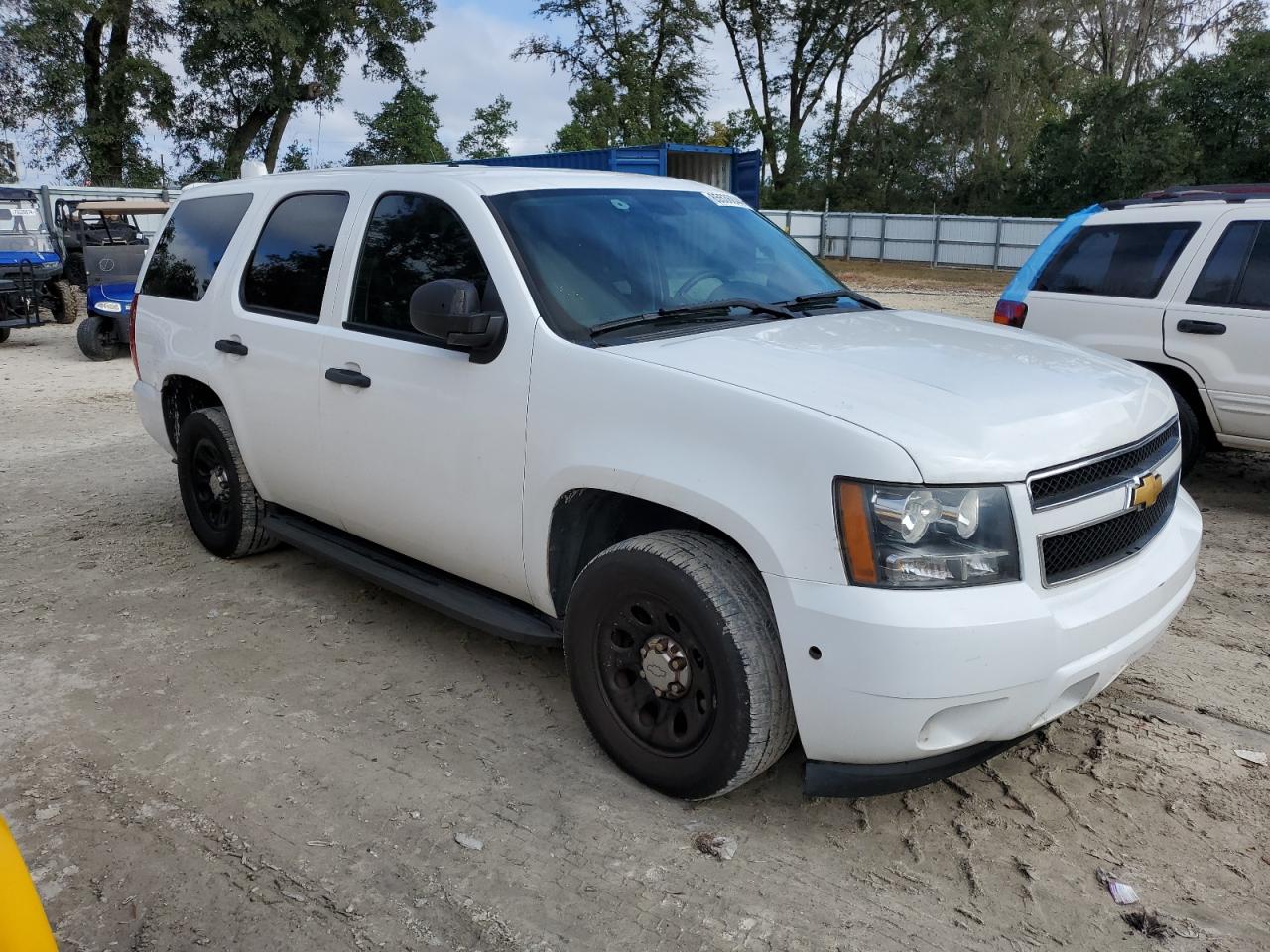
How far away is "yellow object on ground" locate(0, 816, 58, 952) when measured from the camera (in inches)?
66.9

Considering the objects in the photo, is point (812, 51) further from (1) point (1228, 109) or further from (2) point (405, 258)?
(2) point (405, 258)

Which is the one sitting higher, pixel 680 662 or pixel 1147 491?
pixel 1147 491

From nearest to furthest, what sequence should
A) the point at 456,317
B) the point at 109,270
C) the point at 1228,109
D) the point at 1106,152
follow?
the point at 456,317 < the point at 109,270 < the point at 1228,109 < the point at 1106,152

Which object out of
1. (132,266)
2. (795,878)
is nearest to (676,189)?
(795,878)

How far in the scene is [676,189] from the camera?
421 centimetres

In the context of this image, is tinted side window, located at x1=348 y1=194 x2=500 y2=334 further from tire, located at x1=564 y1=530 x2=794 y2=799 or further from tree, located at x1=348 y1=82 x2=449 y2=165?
tree, located at x1=348 y1=82 x2=449 y2=165

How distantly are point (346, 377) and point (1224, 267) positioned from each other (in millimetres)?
5068

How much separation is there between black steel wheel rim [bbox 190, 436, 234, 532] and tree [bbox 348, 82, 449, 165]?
32.7 metres

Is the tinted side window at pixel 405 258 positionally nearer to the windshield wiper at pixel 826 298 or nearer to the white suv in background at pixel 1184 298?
the windshield wiper at pixel 826 298

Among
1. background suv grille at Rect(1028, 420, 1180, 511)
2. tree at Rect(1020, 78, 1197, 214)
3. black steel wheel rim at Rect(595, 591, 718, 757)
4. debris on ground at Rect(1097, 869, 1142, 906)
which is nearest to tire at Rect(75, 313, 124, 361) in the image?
black steel wheel rim at Rect(595, 591, 718, 757)

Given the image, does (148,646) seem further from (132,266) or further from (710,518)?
(132,266)

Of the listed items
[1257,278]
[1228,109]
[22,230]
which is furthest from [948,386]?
[1228,109]

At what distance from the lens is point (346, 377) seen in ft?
12.9

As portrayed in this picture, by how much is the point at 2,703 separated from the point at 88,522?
251cm
